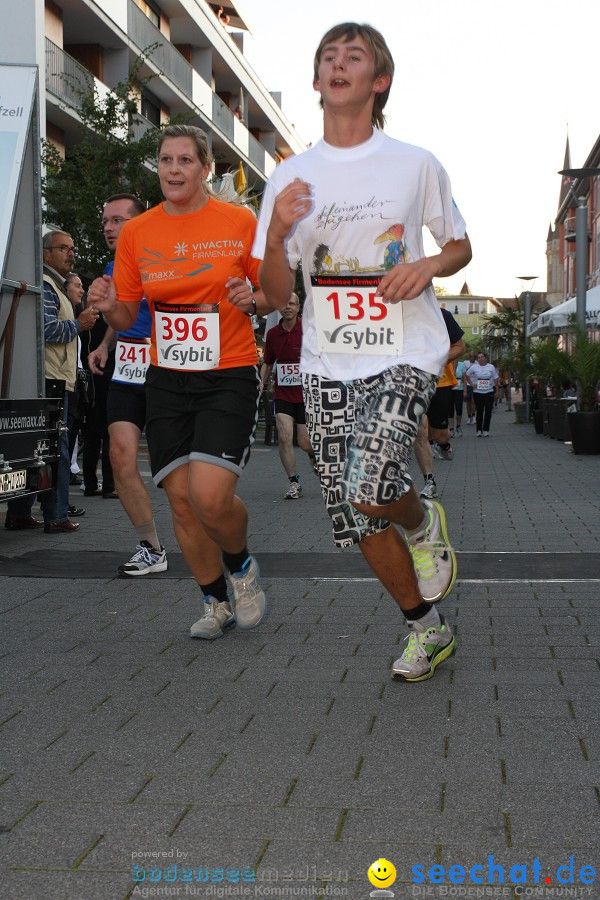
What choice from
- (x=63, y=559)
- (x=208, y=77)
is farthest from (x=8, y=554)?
(x=208, y=77)

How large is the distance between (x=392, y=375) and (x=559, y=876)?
197 centimetres

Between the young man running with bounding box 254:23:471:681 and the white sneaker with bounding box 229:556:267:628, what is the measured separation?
1060 mm

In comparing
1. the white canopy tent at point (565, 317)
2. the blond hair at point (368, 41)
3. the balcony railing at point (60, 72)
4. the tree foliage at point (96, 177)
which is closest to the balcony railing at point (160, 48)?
the balcony railing at point (60, 72)

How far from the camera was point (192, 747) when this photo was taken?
3.62 meters

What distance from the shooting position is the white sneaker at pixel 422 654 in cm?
434

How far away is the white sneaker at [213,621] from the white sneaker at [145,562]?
1678mm

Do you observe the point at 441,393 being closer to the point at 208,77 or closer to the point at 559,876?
the point at 559,876

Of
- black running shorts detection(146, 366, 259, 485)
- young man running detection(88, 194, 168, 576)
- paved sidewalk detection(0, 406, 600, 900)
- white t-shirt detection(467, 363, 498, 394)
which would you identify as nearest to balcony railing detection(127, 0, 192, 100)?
white t-shirt detection(467, 363, 498, 394)

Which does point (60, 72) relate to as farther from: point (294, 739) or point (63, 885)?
point (63, 885)

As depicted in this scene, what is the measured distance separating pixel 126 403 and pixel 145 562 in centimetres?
95

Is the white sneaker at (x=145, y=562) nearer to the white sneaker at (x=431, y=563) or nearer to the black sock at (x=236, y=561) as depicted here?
the black sock at (x=236, y=561)

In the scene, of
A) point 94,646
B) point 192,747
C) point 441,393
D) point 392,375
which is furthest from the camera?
point 441,393

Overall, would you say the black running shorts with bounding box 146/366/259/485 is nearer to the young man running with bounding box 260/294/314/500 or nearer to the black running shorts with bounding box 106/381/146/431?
the black running shorts with bounding box 106/381/146/431

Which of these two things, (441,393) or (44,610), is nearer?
(44,610)
